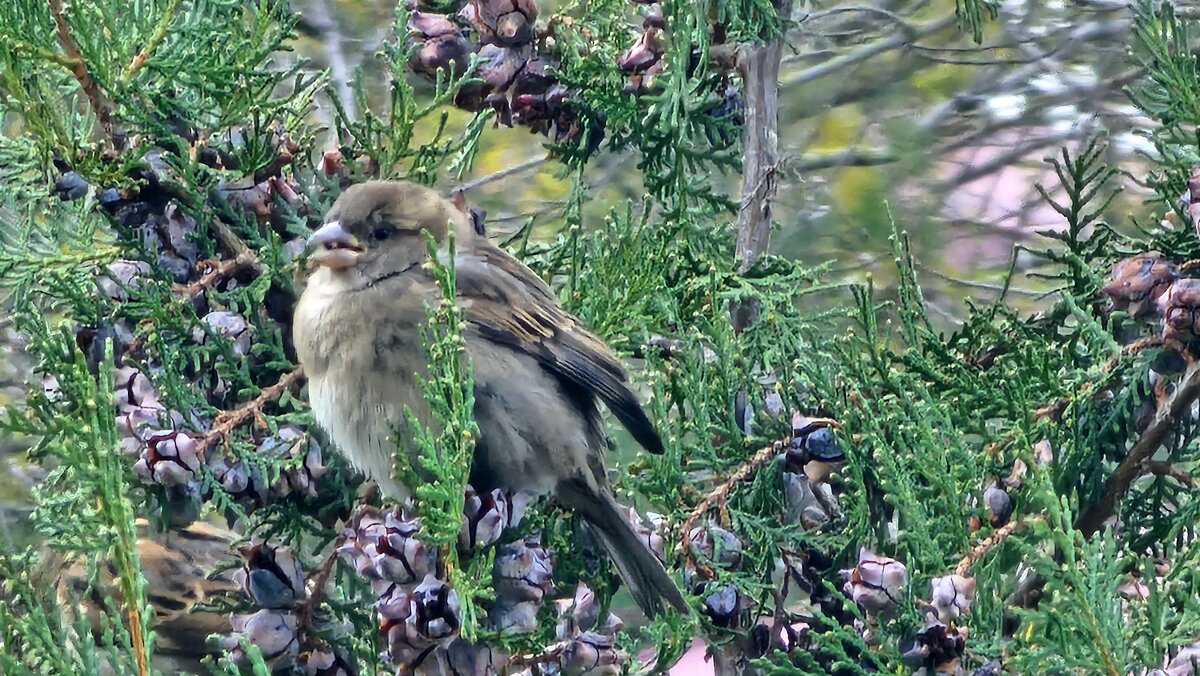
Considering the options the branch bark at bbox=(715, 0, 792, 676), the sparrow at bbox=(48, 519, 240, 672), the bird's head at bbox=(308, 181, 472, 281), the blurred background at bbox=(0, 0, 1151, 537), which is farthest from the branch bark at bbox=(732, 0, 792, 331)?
the blurred background at bbox=(0, 0, 1151, 537)

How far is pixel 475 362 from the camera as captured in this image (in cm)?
310

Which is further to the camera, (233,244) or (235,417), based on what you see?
(233,244)

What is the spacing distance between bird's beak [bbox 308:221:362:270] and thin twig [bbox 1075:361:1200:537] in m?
1.49

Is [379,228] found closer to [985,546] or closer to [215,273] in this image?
Answer: [215,273]

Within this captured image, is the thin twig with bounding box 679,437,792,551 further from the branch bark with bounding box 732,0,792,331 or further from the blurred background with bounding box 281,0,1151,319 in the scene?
the blurred background with bounding box 281,0,1151,319

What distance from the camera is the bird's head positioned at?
298 centimetres

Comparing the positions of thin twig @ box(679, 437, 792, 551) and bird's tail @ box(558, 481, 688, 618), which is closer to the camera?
thin twig @ box(679, 437, 792, 551)

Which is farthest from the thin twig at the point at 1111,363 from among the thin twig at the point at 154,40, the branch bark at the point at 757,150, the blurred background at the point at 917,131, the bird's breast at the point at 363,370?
the blurred background at the point at 917,131

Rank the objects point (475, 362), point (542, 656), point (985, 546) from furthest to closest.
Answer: point (475, 362) < point (542, 656) < point (985, 546)

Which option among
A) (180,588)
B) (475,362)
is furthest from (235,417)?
(180,588)

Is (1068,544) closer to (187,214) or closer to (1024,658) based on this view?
(1024,658)

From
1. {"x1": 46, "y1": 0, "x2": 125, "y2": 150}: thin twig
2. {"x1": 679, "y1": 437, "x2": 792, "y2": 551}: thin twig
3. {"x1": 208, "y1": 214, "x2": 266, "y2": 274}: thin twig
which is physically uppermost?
{"x1": 46, "y1": 0, "x2": 125, "y2": 150}: thin twig

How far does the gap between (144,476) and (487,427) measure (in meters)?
0.81

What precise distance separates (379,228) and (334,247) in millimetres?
231
